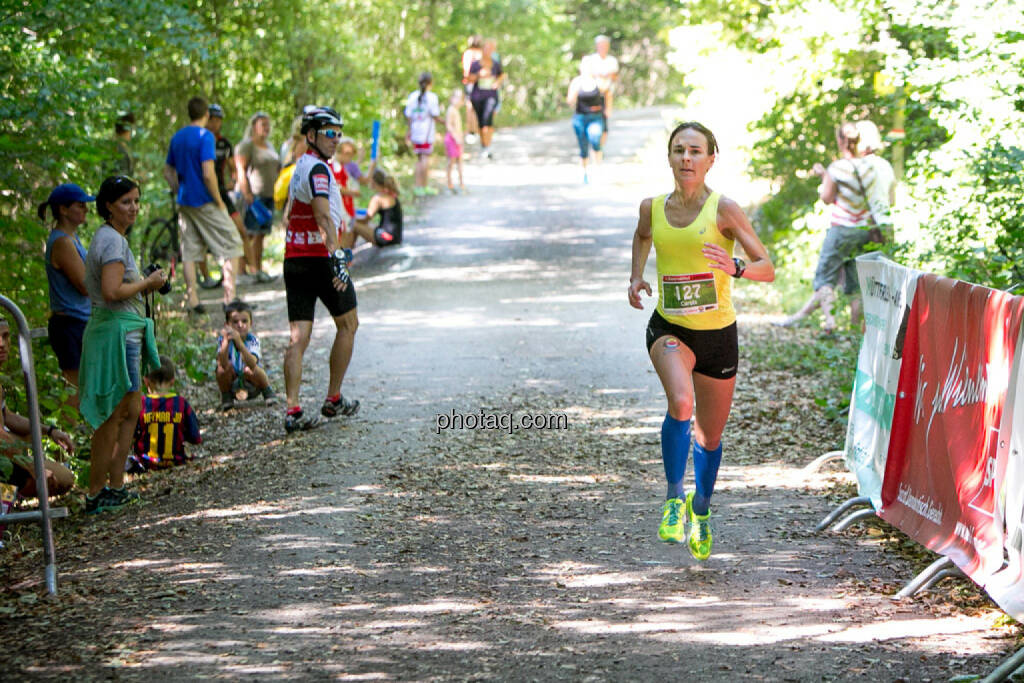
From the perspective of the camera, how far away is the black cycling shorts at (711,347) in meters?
6.30

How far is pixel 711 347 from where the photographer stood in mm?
6293

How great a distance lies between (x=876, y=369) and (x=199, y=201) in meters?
7.89

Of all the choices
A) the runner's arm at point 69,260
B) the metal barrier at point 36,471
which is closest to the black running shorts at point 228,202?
the runner's arm at point 69,260

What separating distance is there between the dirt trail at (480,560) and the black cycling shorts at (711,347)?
961mm

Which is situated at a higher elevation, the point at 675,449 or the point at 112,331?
the point at 112,331

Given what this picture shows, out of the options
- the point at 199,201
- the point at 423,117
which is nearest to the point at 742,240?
the point at 199,201

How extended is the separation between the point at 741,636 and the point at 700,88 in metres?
13.8

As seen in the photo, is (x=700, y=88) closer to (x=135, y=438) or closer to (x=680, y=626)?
(x=135, y=438)

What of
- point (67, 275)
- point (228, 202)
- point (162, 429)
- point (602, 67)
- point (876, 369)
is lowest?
point (162, 429)

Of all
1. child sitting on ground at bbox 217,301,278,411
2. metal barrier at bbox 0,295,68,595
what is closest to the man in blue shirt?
child sitting on ground at bbox 217,301,278,411

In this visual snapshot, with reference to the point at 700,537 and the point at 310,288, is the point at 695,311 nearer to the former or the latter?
the point at 700,537

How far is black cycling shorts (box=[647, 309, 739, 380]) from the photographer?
6297 mm

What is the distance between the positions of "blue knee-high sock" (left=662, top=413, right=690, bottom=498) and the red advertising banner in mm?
1153

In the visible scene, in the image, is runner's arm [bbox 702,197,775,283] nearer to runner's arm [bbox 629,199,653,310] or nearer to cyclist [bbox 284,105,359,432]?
runner's arm [bbox 629,199,653,310]
